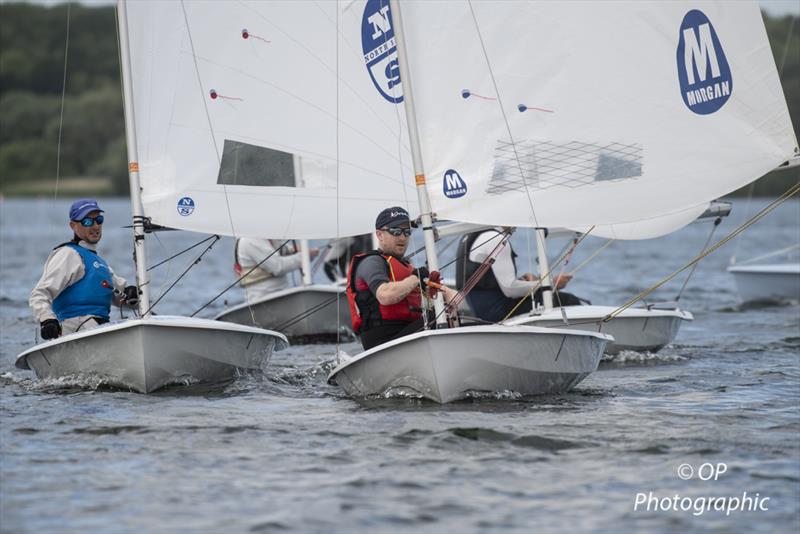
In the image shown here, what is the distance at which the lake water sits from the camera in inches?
243

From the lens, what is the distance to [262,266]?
14359mm

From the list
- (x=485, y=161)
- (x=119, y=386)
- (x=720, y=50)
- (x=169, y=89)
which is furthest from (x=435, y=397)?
(x=169, y=89)

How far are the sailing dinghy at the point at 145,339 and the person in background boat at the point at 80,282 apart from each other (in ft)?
0.99

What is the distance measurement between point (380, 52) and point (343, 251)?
5.30 metres

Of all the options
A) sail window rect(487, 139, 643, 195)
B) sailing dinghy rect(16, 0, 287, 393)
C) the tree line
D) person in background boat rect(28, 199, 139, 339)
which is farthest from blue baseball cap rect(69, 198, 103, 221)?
the tree line

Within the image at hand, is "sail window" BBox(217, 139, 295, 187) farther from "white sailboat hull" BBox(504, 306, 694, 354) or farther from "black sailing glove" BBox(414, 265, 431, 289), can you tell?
"white sailboat hull" BBox(504, 306, 694, 354)

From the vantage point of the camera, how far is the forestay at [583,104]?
8859 millimetres

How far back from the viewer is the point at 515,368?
862 cm

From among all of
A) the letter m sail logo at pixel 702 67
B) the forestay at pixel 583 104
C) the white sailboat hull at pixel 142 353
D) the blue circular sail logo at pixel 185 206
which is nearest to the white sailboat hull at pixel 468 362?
the forestay at pixel 583 104

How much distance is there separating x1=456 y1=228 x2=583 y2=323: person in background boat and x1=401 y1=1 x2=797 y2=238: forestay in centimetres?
184

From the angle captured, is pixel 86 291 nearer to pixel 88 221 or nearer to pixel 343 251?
pixel 88 221

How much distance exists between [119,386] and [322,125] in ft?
9.50

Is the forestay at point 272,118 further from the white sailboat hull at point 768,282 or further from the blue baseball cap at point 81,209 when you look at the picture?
the white sailboat hull at point 768,282

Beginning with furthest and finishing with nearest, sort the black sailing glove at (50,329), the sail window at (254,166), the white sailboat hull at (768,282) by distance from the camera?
the white sailboat hull at (768,282)
the sail window at (254,166)
the black sailing glove at (50,329)
